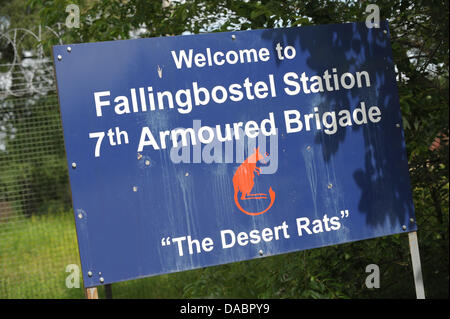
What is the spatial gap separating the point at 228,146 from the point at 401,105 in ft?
3.84

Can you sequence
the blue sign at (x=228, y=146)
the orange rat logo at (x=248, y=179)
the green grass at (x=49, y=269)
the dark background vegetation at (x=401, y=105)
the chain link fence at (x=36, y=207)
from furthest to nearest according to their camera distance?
the chain link fence at (x=36, y=207) < the green grass at (x=49, y=269) < the dark background vegetation at (x=401, y=105) < the orange rat logo at (x=248, y=179) < the blue sign at (x=228, y=146)

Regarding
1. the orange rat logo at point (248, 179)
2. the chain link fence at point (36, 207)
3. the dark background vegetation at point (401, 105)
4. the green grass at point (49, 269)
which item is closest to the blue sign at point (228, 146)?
the orange rat logo at point (248, 179)

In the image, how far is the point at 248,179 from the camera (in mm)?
2496

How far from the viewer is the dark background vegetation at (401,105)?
10.5ft

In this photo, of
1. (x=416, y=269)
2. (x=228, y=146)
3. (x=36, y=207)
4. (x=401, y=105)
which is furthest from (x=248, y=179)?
(x=36, y=207)

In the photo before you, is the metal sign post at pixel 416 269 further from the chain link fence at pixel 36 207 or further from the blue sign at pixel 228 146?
the chain link fence at pixel 36 207

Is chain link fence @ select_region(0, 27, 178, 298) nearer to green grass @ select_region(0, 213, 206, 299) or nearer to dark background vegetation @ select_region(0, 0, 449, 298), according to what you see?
green grass @ select_region(0, 213, 206, 299)

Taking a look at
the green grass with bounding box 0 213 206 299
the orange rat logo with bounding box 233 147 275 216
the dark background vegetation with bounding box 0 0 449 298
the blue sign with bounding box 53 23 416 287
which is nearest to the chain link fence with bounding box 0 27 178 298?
the green grass with bounding box 0 213 206 299

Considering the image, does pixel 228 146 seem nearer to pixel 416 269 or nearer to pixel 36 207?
pixel 416 269

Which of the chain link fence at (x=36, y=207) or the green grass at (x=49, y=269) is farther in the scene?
the chain link fence at (x=36, y=207)

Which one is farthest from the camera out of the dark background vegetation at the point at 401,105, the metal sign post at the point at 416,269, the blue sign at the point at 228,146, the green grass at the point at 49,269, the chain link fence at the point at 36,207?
the chain link fence at the point at 36,207

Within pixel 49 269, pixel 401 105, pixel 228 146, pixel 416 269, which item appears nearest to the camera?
pixel 228 146

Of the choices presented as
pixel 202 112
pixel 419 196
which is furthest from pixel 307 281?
pixel 202 112
